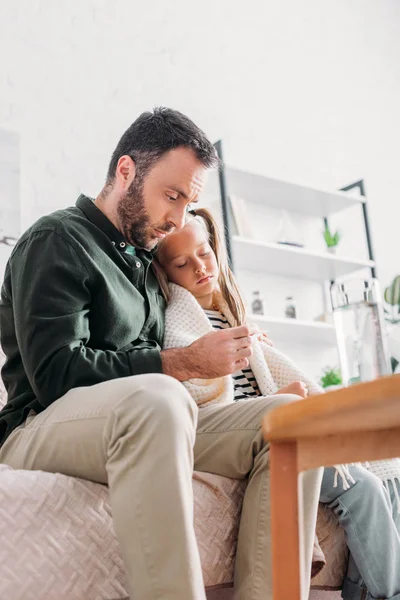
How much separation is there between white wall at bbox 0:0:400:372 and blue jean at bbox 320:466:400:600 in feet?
5.60

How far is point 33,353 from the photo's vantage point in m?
1.23

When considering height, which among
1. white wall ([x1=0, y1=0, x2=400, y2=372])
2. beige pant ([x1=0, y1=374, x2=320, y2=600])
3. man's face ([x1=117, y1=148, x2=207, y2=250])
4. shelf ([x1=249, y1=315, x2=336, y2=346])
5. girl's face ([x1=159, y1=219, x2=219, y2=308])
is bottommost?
beige pant ([x1=0, y1=374, x2=320, y2=600])

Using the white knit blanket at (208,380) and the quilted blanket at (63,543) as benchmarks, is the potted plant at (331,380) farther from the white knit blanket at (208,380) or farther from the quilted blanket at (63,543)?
the quilted blanket at (63,543)

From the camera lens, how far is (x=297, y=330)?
3145 millimetres

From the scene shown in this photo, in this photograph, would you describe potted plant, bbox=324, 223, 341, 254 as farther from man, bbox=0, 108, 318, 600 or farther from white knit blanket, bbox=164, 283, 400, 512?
man, bbox=0, 108, 318, 600

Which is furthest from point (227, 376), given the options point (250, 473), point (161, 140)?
point (161, 140)

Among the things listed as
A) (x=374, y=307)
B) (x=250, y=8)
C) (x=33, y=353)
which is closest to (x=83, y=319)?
(x=33, y=353)

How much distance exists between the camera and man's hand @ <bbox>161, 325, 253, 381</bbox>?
1.30 m

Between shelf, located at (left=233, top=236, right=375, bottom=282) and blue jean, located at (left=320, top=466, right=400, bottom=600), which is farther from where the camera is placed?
shelf, located at (left=233, top=236, right=375, bottom=282)

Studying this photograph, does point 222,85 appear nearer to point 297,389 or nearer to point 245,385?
point 245,385

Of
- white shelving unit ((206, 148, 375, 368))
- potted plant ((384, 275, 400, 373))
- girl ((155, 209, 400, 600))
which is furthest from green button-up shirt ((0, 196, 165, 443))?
potted plant ((384, 275, 400, 373))

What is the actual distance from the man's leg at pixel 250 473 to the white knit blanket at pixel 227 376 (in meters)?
0.09

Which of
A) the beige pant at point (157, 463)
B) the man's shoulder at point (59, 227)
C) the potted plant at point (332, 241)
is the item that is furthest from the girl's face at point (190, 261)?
the potted plant at point (332, 241)

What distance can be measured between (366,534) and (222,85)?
2.56 metres
